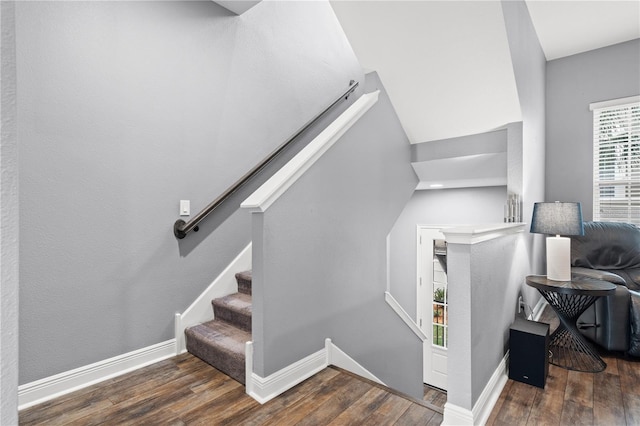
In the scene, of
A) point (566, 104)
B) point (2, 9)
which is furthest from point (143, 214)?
point (566, 104)

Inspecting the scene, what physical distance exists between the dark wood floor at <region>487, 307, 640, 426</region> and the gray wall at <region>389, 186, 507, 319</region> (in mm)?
2125

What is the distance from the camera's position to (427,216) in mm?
4672

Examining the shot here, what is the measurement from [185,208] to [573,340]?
3183 millimetres

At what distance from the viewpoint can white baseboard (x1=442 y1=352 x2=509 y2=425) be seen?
169cm

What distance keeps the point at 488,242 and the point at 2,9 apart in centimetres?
216

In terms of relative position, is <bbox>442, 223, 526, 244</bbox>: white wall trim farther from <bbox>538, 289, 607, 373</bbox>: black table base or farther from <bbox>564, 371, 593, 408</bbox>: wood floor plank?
<bbox>564, 371, 593, 408</bbox>: wood floor plank

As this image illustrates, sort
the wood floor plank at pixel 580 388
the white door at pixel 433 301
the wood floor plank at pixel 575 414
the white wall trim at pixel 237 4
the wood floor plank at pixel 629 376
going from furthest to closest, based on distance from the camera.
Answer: the white door at pixel 433 301
the white wall trim at pixel 237 4
the wood floor plank at pixel 629 376
the wood floor plank at pixel 580 388
the wood floor plank at pixel 575 414

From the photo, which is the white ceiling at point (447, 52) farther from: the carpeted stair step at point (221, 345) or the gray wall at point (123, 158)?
the carpeted stair step at point (221, 345)

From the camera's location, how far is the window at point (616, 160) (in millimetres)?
3695

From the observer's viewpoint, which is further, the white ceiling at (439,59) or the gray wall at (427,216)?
the gray wall at (427,216)

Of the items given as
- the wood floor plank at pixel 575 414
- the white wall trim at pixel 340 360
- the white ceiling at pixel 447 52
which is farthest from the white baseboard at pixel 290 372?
the white ceiling at pixel 447 52

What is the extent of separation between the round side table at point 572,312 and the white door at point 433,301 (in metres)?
1.86

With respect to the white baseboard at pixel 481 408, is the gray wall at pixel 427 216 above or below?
above

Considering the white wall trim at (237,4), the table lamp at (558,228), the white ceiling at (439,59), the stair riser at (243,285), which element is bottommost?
the stair riser at (243,285)
